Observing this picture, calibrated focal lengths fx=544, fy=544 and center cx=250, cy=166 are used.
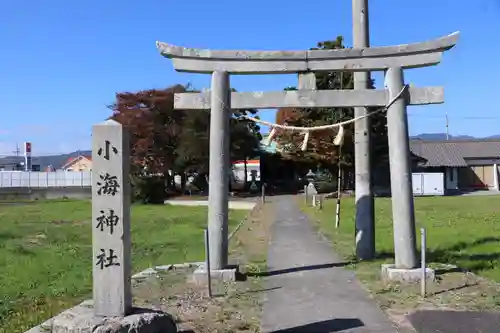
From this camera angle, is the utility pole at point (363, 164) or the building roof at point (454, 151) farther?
the building roof at point (454, 151)

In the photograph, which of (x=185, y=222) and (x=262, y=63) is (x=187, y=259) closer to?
(x=262, y=63)

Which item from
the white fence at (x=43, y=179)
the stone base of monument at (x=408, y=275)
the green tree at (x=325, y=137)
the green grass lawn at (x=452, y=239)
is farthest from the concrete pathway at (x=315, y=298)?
the white fence at (x=43, y=179)

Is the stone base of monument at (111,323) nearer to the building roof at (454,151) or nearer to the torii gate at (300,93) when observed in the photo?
the torii gate at (300,93)

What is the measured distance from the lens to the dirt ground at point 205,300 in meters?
7.12

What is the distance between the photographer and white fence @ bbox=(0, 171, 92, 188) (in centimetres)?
5441

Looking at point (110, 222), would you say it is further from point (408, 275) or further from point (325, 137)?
point (325, 137)

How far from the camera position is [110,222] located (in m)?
6.35

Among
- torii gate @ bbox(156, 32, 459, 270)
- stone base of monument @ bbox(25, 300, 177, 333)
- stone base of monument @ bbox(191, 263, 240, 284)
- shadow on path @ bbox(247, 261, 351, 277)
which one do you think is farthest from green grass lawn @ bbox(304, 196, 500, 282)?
stone base of monument @ bbox(25, 300, 177, 333)

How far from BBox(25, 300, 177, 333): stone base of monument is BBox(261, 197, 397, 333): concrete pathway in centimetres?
140

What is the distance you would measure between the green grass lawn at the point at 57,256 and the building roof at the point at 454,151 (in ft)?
105

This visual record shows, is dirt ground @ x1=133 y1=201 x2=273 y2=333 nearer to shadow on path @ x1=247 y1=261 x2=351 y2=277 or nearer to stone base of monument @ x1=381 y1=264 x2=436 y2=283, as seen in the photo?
shadow on path @ x1=247 y1=261 x2=351 y2=277

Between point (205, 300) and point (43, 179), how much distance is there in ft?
167

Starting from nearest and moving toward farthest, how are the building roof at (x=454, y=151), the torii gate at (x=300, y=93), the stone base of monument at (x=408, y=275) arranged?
the stone base of monument at (x=408, y=275) < the torii gate at (x=300, y=93) < the building roof at (x=454, y=151)

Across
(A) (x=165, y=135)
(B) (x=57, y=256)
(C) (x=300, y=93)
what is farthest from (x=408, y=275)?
(A) (x=165, y=135)
